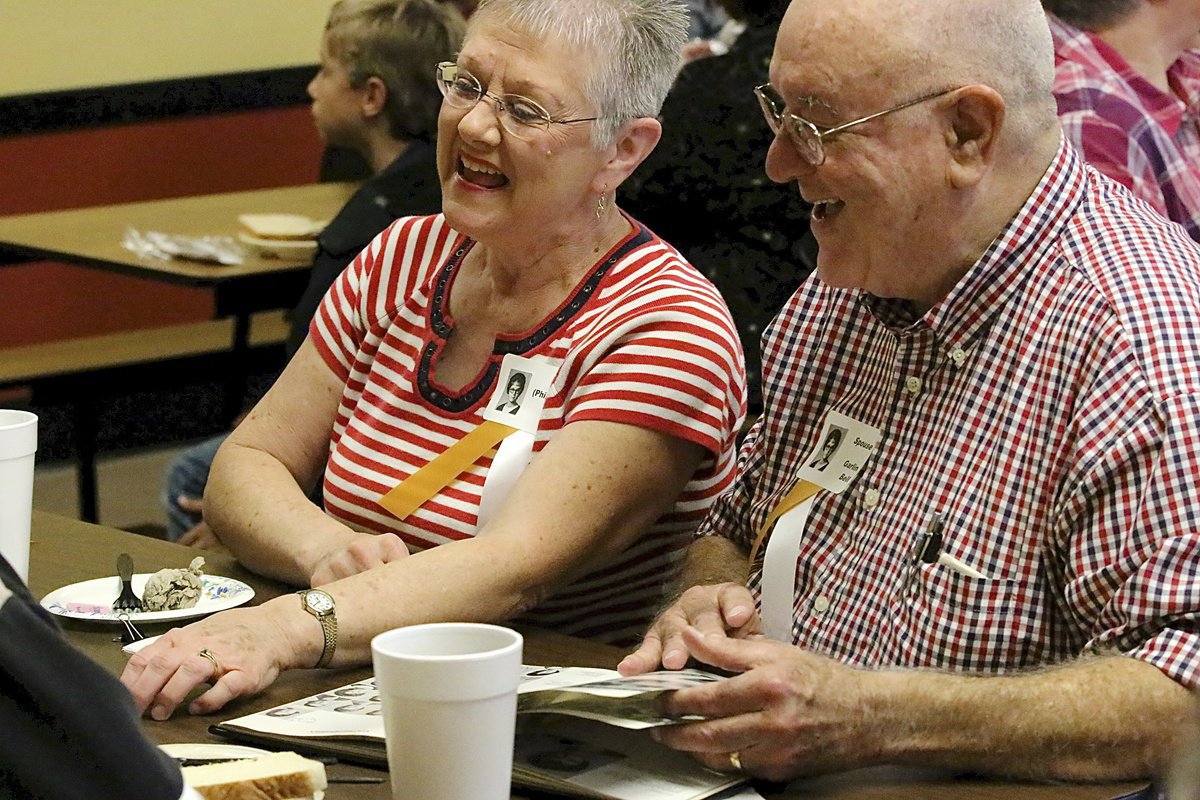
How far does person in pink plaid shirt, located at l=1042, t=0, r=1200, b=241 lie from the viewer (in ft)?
10.2

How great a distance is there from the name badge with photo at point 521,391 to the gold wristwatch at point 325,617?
48cm

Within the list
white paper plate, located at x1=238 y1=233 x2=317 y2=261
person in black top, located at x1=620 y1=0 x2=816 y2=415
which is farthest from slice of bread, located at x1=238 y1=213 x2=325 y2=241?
person in black top, located at x1=620 y1=0 x2=816 y2=415

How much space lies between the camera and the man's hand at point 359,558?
6.64ft

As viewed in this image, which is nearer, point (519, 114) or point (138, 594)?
point (138, 594)

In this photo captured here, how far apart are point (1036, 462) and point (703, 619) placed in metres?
0.42

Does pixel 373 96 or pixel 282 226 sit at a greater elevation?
pixel 373 96

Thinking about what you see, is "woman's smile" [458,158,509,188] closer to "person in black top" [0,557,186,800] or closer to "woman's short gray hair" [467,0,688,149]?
"woman's short gray hair" [467,0,688,149]

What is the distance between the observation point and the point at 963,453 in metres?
1.83

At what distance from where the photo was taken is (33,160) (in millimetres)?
6121

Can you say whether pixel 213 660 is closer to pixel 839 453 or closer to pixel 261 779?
pixel 261 779

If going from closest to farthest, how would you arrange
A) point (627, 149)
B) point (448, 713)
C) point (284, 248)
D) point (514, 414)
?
1. point (448, 713)
2. point (514, 414)
3. point (627, 149)
4. point (284, 248)

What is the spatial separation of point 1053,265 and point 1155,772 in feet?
1.81

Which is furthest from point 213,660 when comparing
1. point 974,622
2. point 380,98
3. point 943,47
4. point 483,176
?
point 380,98

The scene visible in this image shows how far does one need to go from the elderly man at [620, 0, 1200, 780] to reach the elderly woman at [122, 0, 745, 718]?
0.19m
